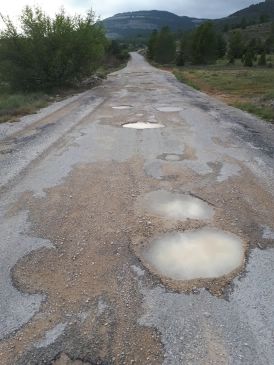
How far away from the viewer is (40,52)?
59.0 ft

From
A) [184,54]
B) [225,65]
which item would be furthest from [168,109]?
[184,54]

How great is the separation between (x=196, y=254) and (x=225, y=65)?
134 ft

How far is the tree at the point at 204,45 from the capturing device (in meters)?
44.7

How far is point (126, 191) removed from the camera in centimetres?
521

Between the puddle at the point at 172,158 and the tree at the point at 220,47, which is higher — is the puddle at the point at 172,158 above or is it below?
above

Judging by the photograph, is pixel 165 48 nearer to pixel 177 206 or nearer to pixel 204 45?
pixel 204 45

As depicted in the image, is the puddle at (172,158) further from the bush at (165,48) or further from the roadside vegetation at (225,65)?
the bush at (165,48)

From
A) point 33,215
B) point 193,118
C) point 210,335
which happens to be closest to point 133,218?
point 33,215

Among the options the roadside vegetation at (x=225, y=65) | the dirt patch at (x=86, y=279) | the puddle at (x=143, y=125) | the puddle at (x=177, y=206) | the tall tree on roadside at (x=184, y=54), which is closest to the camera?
the dirt patch at (x=86, y=279)

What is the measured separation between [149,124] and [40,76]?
35.1ft

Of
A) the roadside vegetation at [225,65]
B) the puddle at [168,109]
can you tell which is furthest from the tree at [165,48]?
the puddle at [168,109]

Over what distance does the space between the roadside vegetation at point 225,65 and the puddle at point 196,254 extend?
7212mm

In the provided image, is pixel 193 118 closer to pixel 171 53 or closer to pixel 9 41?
pixel 9 41

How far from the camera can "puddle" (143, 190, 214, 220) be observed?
4.48m
